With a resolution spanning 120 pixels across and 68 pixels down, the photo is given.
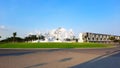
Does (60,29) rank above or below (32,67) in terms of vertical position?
above

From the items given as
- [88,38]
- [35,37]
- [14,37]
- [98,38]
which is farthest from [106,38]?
[14,37]

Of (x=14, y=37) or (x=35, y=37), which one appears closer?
(x=14, y=37)

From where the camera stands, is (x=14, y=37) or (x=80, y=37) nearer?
(x=14, y=37)

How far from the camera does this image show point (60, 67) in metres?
12.4

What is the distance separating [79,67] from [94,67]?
83cm

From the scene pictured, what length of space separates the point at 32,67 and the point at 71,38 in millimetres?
122070

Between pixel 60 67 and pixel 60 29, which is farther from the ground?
pixel 60 29

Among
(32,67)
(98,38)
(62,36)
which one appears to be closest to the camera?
(32,67)

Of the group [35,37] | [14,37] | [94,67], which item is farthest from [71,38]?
[94,67]

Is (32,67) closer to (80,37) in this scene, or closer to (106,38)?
(80,37)

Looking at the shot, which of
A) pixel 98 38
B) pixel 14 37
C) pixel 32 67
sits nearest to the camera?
pixel 32 67

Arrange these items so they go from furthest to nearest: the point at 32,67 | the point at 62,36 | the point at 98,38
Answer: the point at 98,38 < the point at 62,36 < the point at 32,67

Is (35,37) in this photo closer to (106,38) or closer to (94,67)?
(106,38)

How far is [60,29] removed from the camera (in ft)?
436
